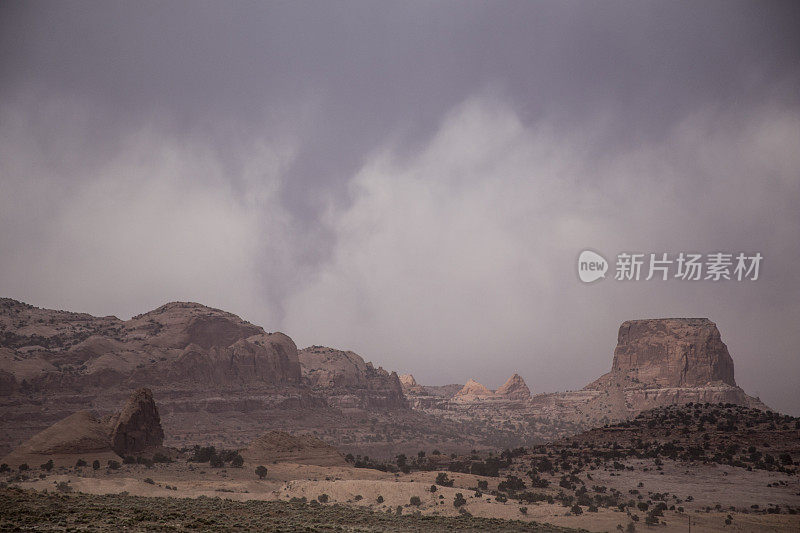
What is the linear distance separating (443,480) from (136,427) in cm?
3895

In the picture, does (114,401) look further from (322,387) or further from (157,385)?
(322,387)

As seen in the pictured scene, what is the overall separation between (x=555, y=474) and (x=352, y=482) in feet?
75.1

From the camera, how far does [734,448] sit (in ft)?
183

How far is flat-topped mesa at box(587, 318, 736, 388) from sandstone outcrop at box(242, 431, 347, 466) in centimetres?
11956

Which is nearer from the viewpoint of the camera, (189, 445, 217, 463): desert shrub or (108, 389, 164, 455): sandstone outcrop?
(108, 389, 164, 455): sandstone outcrop

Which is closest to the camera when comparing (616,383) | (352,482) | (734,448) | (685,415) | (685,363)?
(352,482)

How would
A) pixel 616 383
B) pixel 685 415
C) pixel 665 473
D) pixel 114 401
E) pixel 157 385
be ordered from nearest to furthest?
pixel 665 473
pixel 685 415
pixel 114 401
pixel 157 385
pixel 616 383

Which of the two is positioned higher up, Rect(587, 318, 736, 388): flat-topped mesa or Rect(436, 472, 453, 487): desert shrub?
Rect(587, 318, 736, 388): flat-topped mesa

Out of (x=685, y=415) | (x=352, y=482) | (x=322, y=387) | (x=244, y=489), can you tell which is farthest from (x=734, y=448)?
(x=322, y=387)

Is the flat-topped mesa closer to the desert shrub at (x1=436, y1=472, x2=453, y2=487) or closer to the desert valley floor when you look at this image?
the desert valley floor

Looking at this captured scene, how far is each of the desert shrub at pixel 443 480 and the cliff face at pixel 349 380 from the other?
9718 centimetres

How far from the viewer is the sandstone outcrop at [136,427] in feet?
208

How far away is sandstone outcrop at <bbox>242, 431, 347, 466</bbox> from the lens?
6694 centimetres

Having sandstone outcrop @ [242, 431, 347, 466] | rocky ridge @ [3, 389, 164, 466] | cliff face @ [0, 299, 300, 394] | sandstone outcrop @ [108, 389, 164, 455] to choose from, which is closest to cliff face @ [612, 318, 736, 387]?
cliff face @ [0, 299, 300, 394]
